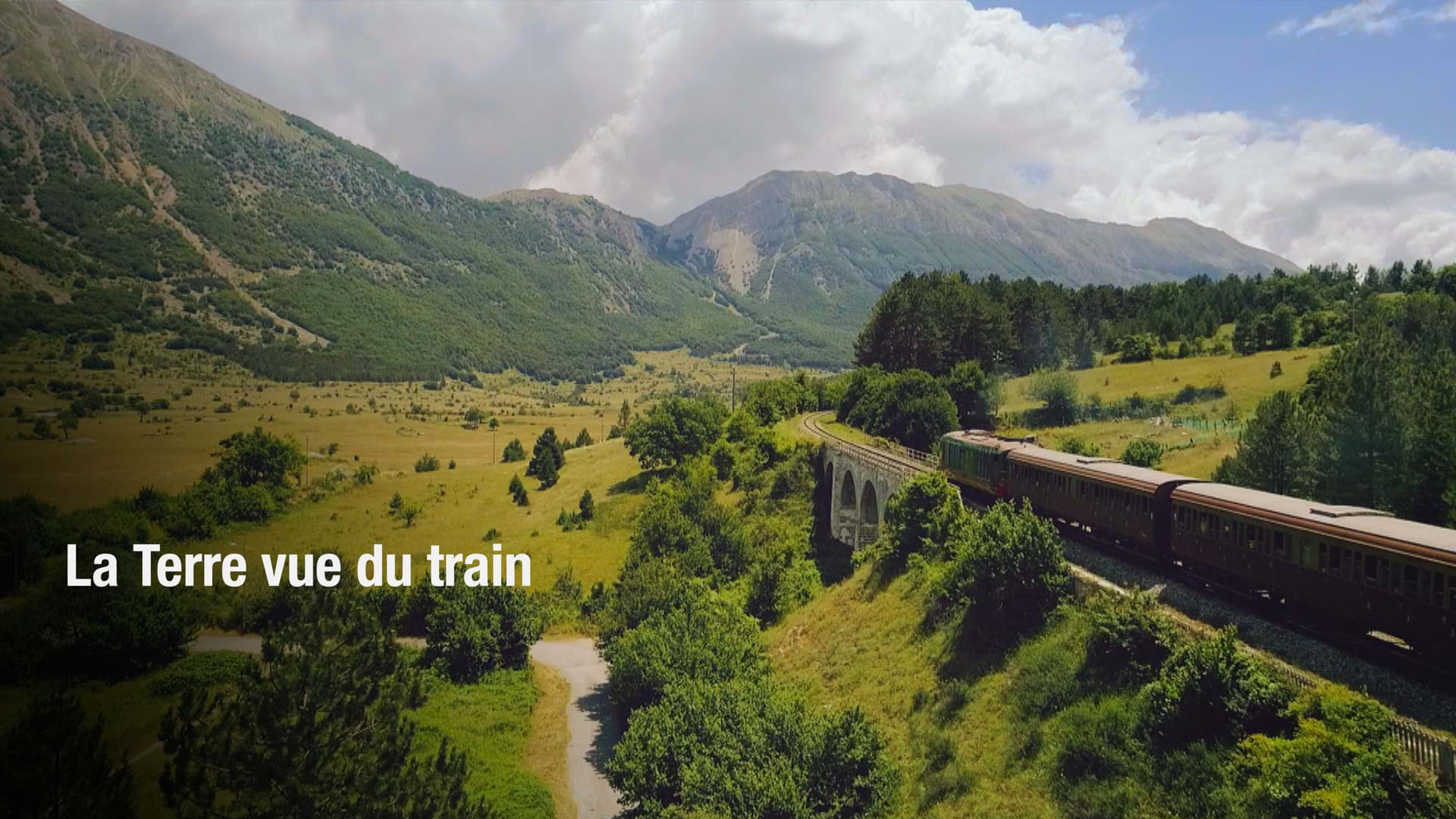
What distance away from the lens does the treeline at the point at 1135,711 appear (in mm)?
16312

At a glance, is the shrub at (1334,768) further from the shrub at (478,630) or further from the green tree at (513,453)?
the green tree at (513,453)

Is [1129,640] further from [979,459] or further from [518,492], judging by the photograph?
[518,492]

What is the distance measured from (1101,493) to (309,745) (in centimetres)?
3090

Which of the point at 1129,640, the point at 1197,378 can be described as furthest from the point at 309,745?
the point at 1197,378

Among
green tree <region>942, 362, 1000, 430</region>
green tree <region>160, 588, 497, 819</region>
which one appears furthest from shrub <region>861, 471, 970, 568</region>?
green tree <region>942, 362, 1000, 430</region>

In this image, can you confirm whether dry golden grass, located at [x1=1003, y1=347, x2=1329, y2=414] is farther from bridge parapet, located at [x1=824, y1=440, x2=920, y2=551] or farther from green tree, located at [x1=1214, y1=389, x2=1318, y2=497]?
green tree, located at [x1=1214, y1=389, x2=1318, y2=497]

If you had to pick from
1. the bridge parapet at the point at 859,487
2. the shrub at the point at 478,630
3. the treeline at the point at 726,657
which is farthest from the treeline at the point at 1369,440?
the shrub at the point at 478,630

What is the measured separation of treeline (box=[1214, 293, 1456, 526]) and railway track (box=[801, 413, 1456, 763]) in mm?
14452

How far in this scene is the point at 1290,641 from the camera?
72.0 feet

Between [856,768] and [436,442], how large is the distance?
11223 cm

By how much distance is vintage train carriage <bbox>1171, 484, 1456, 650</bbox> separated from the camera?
1827 centimetres

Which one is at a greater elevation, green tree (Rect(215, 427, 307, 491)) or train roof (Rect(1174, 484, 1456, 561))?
train roof (Rect(1174, 484, 1456, 561))

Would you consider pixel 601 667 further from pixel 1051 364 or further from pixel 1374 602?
pixel 1051 364

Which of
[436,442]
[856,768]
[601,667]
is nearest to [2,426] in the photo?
[436,442]
